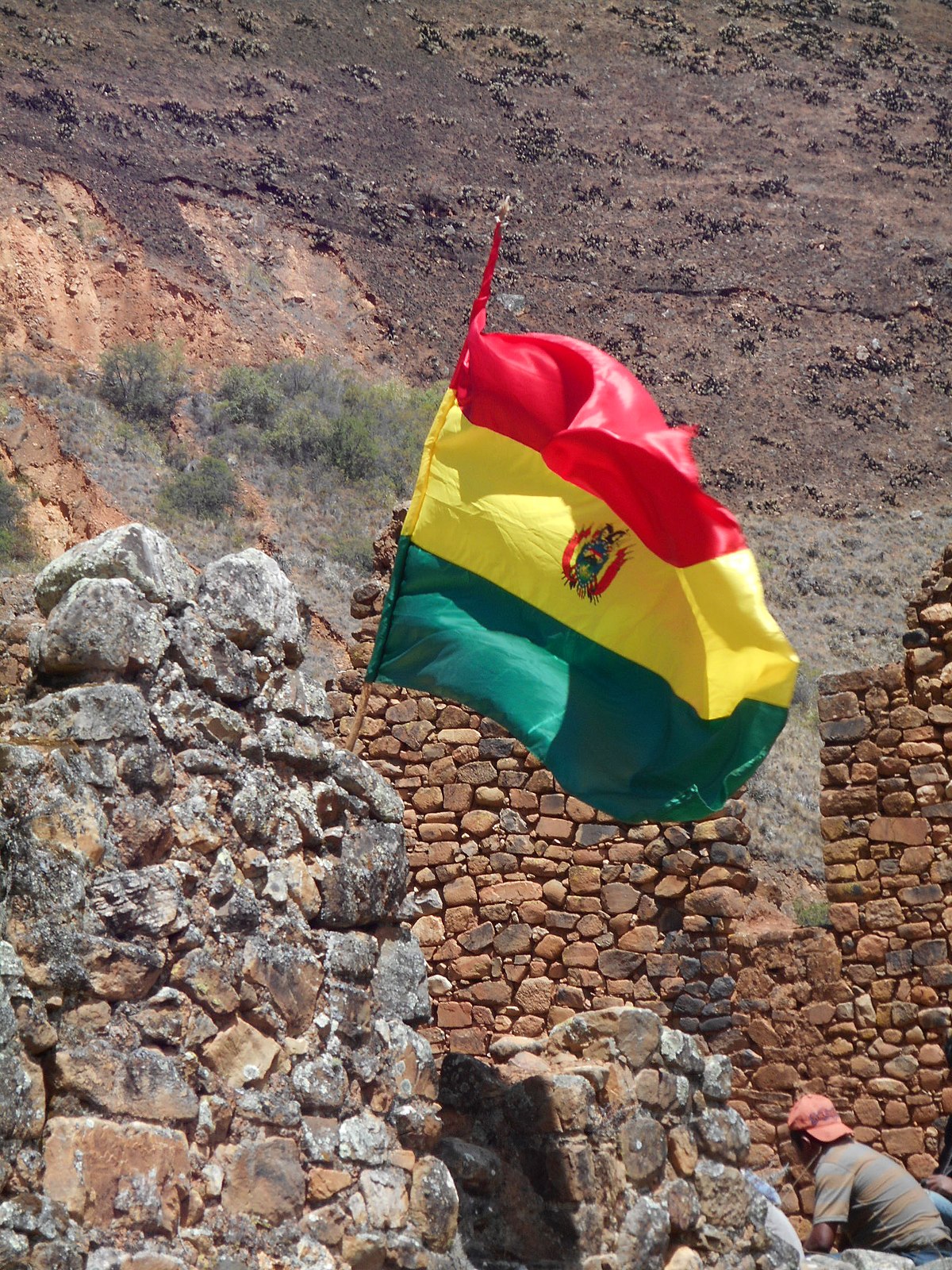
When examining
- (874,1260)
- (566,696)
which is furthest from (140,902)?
(874,1260)

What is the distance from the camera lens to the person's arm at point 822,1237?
6.35 m

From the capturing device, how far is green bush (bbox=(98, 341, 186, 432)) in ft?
106

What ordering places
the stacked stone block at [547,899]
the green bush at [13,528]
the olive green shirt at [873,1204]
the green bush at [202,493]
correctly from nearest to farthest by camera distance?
1. the olive green shirt at [873,1204]
2. the stacked stone block at [547,899]
3. the green bush at [13,528]
4. the green bush at [202,493]

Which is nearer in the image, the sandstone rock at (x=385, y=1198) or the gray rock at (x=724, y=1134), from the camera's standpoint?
the sandstone rock at (x=385, y=1198)

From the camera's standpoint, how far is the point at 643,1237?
5.43m

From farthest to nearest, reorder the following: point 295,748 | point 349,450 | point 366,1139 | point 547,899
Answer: point 349,450
point 547,899
point 295,748
point 366,1139

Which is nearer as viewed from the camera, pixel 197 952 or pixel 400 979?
pixel 197 952

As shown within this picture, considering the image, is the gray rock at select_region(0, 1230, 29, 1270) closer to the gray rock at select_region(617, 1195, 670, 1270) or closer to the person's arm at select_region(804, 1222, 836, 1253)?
the gray rock at select_region(617, 1195, 670, 1270)

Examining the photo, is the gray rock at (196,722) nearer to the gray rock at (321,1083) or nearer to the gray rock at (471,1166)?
the gray rock at (321,1083)

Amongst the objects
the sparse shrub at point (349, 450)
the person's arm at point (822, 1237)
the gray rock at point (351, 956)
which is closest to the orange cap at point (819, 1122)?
the person's arm at point (822, 1237)

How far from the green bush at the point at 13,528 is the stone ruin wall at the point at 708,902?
17.4 meters

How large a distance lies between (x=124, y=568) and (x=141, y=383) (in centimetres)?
2939

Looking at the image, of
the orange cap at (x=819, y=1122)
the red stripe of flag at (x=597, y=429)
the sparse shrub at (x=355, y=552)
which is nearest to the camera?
the red stripe of flag at (x=597, y=429)

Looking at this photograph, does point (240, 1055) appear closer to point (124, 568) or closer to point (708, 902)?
point (124, 568)
